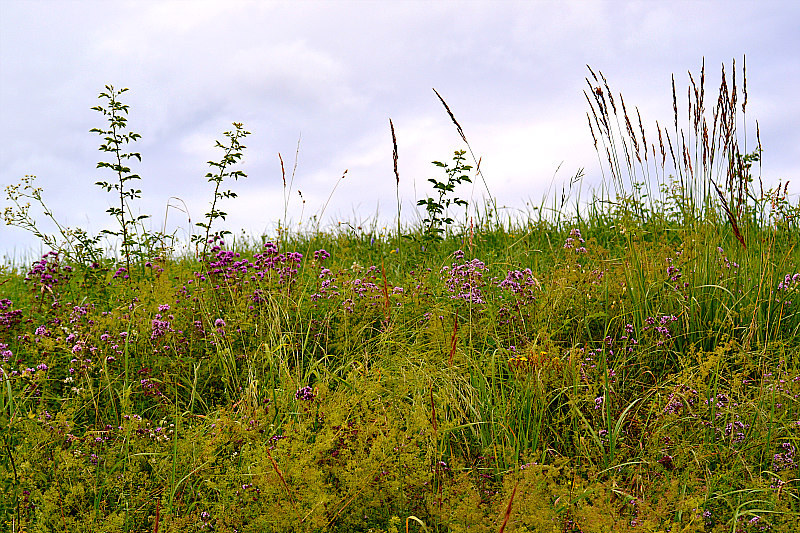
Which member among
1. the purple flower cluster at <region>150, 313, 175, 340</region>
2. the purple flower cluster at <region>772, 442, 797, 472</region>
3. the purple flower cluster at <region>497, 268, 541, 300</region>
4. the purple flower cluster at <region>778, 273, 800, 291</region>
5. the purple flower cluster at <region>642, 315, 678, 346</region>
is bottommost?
the purple flower cluster at <region>772, 442, 797, 472</region>

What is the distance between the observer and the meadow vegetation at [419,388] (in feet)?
7.14

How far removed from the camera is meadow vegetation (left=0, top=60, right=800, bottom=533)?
218 centimetres

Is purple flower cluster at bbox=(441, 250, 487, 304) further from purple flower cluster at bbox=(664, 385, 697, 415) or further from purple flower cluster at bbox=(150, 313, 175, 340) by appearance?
purple flower cluster at bbox=(150, 313, 175, 340)

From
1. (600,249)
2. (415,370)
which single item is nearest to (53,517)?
(415,370)

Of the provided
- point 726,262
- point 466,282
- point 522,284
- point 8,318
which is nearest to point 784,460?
point 522,284

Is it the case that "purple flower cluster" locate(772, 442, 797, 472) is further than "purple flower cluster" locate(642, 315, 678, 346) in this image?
No

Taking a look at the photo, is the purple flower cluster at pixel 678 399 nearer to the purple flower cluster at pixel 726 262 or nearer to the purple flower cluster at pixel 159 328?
the purple flower cluster at pixel 726 262

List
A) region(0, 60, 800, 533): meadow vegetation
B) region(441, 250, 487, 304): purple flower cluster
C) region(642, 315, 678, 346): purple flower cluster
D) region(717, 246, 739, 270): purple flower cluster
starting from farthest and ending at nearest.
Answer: region(717, 246, 739, 270): purple flower cluster < region(441, 250, 487, 304): purple flower cluster < region(642, 315, 678, 346): purple flower cluster < region(0, 60, 800, 533): meadow vegetation

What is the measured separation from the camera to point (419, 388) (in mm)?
3027

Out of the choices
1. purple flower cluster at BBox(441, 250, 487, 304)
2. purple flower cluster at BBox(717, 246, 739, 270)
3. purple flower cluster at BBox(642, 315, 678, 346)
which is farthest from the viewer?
purple flower cluster at BBox(717, 246, 739, 270)

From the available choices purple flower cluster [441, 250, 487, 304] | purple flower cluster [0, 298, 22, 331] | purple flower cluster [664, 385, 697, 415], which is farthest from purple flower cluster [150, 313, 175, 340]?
purple flower cluster [664, 385, 697, 415]

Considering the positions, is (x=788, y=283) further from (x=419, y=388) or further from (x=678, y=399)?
(x=419, y=388)

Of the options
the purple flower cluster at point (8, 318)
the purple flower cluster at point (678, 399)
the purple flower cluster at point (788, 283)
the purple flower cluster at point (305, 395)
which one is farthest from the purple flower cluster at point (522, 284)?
the purple flower cluster at point (8, 318)

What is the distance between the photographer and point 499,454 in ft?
9.05
